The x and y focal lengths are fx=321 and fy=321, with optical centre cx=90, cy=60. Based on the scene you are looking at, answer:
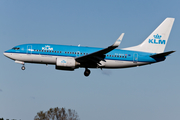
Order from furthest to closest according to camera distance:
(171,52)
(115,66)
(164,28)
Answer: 1. (164,28)
2. (115,66)
3. (171,52)

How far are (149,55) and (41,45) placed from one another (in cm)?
1508

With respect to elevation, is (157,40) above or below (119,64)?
above

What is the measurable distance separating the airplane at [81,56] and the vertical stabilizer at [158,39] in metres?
0.65

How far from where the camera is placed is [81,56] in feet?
137

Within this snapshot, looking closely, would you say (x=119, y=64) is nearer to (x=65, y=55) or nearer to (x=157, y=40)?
(x=65, y=55)

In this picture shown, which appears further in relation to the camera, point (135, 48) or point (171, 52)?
point (135, 48)

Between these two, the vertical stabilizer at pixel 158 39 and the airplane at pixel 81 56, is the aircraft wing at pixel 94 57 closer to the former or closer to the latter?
the airplane at pixel 81 56

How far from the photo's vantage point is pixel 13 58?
4306cm

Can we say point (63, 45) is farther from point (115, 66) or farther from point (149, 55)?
point (149, 55)

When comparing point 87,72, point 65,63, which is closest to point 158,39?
point 87,72

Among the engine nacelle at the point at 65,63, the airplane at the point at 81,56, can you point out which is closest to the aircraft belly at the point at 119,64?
the airplane at the point at 81,56

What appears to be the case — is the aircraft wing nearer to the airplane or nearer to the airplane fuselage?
the airplane

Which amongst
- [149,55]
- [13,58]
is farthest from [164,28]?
Answer: [13,58]

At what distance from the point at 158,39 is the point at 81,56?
1353 centimetres
